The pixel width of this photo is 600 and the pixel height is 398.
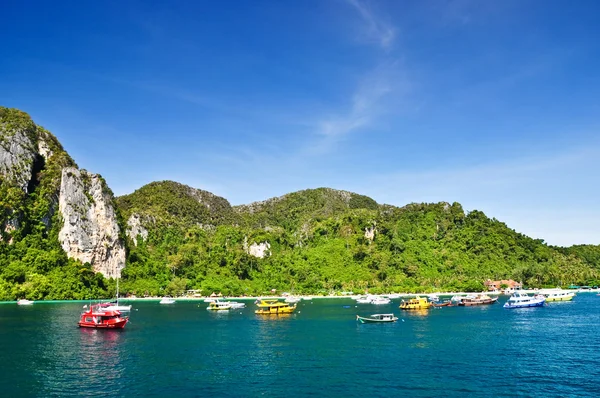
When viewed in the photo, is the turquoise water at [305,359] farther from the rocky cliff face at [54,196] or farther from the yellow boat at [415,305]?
the rocky cliff face at [54,196]

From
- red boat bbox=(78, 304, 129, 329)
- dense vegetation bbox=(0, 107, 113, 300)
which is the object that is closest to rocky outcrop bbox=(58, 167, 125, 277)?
dense vegetation bbox=(0, 107, 113, 300)

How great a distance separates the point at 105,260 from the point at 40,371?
137804 millimetres

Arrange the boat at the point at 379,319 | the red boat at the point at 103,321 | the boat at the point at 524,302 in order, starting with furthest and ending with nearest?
1. the boat at the point at 524,302
2. the boat at the point at 379,319
3. the red boat at the point at 103,321

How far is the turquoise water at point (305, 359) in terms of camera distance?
36906 mm

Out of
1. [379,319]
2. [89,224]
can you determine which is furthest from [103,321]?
[89,224]

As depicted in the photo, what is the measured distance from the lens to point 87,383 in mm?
38531

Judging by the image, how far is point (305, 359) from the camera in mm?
48312

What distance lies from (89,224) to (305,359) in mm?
145009

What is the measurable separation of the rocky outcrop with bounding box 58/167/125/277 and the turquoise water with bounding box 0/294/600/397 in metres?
90.2

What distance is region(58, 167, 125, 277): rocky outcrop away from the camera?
164 meters

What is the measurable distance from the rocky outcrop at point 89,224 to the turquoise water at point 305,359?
9016 centimetres

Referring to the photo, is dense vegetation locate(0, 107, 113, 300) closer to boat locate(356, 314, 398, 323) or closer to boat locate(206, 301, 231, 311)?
boat locate(206, 301, 231, 311)

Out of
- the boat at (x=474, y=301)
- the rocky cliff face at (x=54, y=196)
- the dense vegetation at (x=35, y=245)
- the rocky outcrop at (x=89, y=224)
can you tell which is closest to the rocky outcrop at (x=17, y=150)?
the rocky cliff face at (x=54, y=196)

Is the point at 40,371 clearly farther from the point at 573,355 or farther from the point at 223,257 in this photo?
the point at 223,257
